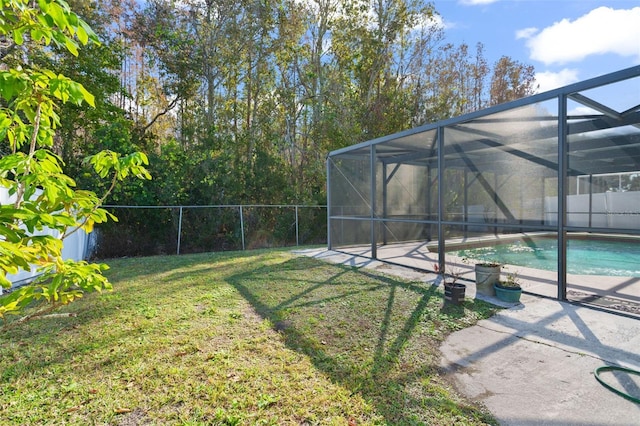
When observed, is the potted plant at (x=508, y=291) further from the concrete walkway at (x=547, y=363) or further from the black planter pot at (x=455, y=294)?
the black planter pot at (x=455, y=294)

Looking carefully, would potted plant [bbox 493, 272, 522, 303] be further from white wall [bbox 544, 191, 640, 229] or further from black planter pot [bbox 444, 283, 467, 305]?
white wall [bbox 544, 191, 640, 229]

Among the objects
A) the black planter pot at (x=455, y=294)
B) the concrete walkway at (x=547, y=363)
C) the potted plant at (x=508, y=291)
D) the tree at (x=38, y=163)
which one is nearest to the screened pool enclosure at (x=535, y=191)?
the potted plant at (x=508, y=291)

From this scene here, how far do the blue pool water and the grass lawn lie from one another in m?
2.02

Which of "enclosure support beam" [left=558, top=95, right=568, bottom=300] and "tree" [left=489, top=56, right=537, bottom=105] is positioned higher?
"tree" [left=489, top=56, right=537, bottom=105]

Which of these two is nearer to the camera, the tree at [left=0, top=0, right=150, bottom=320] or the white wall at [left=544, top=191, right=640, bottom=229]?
the tree at [left=0, top=0, right=150, bottom=320]

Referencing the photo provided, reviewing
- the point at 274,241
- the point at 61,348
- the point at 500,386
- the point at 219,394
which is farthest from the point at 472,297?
the point at 274,241

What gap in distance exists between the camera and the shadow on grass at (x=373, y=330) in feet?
7.25

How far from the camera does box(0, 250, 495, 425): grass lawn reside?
2.09 meters

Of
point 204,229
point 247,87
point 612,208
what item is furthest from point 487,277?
point 247,87

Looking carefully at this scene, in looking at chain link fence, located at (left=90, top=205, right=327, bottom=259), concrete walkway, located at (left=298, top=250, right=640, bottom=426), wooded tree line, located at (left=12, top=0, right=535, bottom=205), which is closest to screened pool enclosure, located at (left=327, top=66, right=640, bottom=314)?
concrete walkway, located at (left=298, top=250, right=640, bottom=426)

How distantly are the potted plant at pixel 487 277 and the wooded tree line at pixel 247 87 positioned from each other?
24.8 feet

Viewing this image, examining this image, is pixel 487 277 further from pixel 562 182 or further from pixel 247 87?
pixel 247 87

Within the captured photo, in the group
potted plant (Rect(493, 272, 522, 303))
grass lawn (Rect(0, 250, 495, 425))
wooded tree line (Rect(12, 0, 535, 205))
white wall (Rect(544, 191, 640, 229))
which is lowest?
grass lawn (Rect(0, 250, 495, 425))

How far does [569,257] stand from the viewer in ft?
17.7
